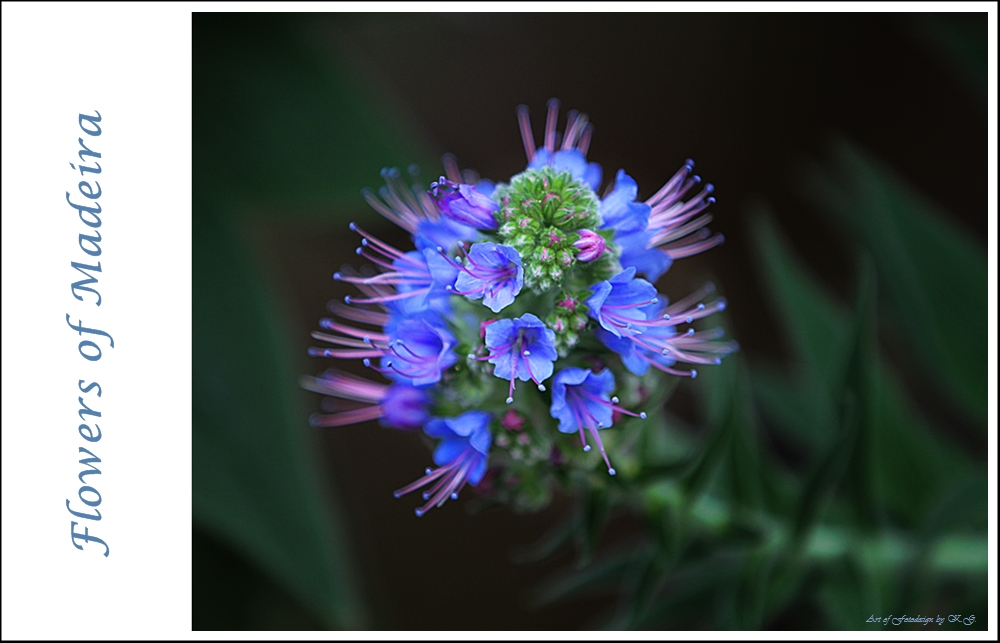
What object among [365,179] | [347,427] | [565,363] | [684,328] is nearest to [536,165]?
[565,363]

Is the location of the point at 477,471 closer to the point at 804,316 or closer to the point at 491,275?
the point at 491,275

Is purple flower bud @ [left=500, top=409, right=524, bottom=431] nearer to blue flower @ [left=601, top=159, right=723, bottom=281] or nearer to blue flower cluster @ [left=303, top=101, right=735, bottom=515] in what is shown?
blue flower cluster @ [left=303, top=101, right=735, bottom=515]

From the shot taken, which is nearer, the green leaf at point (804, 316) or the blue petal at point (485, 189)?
the blue petal at point (485, 189)

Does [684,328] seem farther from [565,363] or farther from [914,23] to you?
[914,23]

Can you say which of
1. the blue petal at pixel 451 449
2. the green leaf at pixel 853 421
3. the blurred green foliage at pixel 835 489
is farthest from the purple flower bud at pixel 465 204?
the green leaf at pixel 853 421

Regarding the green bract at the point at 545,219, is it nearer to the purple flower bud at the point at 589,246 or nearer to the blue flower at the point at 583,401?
the purple flower bud at the point at 589,246

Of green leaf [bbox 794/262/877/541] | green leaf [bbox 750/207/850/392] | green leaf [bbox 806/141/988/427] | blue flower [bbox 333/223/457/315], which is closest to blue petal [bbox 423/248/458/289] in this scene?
blue flower [bbox 333/223/457/315]

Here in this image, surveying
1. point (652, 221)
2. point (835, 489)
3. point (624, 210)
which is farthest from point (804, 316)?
point (624, 210)
